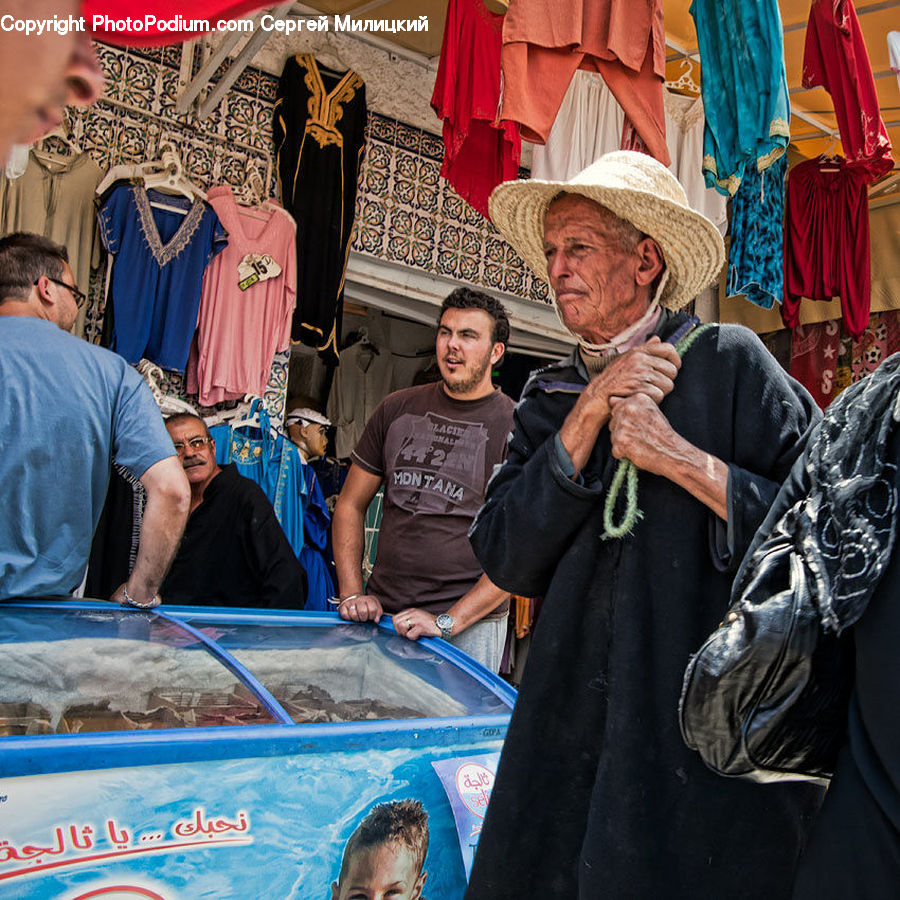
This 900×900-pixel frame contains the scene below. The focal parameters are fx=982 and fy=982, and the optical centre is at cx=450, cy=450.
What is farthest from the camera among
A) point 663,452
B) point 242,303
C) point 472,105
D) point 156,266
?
point 242,303

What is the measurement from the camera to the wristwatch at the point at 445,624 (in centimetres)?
296

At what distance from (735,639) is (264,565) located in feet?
9.03

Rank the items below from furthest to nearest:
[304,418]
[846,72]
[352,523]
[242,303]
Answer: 1. [304,418]
2. [242,303]
3. [846,72]
4. [352,523]

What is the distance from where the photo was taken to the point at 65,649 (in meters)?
2.14

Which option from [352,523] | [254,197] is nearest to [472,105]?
[254,197]

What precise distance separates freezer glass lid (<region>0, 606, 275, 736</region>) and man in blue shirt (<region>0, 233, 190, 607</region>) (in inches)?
10.6

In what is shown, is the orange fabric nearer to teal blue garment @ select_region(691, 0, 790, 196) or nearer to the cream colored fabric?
teal blue garment @ select_region(691, 0, 790, 196)

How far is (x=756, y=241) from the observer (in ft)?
15.5

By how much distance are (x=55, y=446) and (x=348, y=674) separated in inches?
39.2

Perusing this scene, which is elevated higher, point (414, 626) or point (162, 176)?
point (162, 176)

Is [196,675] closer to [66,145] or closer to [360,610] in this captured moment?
[360,610]

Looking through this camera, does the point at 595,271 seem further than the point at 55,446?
No

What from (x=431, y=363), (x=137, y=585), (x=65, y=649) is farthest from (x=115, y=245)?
(x=431, y=363)

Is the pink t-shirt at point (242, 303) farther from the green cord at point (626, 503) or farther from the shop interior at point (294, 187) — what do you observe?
the green cord at point (626, 503)
